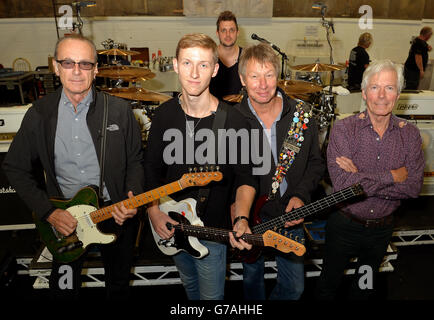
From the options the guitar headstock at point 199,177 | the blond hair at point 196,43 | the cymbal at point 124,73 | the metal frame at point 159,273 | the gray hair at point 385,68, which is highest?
the blond hair at point 196,43

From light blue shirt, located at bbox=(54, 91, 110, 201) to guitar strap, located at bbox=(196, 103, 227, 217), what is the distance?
2.42 feet

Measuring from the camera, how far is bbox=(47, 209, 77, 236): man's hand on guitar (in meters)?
2.19

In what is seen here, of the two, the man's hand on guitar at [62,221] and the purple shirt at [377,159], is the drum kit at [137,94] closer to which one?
the man's hand on guitar at [62,221]

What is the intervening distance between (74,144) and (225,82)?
2386 mm

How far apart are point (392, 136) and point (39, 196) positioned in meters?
2.37

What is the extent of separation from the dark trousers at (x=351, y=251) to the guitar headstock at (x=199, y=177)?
1019 mm

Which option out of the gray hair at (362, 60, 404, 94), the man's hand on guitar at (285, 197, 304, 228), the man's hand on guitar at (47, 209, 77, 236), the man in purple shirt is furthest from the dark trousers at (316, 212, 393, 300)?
the man's hand on guitar at (47, 209, 77, 236)

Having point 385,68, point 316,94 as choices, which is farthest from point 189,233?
point 316,94

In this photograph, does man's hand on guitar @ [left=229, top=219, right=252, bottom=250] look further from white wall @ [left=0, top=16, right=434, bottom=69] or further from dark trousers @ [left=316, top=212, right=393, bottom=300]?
white wall @ [left=0, top=16, right=434, bottom=69]

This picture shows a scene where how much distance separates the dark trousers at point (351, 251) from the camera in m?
2.28

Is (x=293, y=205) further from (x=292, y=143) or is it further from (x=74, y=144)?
(x=74, y=144)

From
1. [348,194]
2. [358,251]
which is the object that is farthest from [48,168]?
[358,251]

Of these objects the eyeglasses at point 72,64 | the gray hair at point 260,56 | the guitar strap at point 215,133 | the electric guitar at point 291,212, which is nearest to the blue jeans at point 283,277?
the electric guitar at point 291,212

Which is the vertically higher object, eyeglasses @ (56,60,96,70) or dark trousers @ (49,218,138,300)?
eyeglasses @ (56,60,96,70)
